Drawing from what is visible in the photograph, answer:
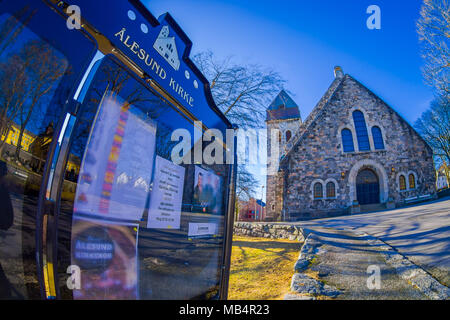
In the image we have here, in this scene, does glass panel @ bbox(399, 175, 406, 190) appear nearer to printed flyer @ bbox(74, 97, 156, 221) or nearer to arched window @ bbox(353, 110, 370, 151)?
arched window @ bbox(353, 110, 370, 151)

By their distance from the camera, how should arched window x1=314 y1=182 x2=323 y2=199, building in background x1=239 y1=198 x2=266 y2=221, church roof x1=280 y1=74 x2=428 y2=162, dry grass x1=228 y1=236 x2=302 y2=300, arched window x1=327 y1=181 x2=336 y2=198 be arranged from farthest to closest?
1. church roof x1=280 y1=74 x2=428 y2=162
2. arched window x1=314 y1=182 x2=323 y2=199
3. arched window x1=327 y1=181 x2=336 y2=198
4. building in background x1=239 y1=198 x2=266 y2=221
5. dry grass x1=228 y1=236 x2=302 y2=300

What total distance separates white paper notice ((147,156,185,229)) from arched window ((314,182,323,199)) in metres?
16.0

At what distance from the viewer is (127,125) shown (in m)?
1.26

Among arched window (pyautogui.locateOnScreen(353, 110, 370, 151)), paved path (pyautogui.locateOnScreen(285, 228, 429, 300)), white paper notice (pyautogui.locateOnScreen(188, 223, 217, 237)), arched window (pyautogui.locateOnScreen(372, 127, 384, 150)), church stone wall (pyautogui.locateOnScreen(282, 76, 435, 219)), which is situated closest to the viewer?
white paper notice (pyautogui.locateOnScreen(188, 223, 217, 237))

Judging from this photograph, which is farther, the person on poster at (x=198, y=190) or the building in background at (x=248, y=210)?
the building in background at (x=248, y=210)

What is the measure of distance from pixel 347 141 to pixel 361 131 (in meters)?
1.37

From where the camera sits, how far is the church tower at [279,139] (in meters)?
13.4

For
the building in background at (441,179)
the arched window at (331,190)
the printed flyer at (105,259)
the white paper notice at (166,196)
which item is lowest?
the printed flyer at (105,259)

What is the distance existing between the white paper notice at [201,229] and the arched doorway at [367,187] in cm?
1669

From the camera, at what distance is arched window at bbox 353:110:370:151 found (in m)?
16.2

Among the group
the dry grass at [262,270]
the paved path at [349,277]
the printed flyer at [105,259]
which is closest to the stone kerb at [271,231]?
the dry grass at [262,270]

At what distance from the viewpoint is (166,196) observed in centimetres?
159

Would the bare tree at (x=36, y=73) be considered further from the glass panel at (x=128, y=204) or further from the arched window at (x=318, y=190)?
the arched window at (x=318, y=190)

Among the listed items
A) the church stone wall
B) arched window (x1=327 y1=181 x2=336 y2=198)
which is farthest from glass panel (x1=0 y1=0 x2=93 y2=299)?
arched window (x1=327 y1=181 x2=336 y2=198)
